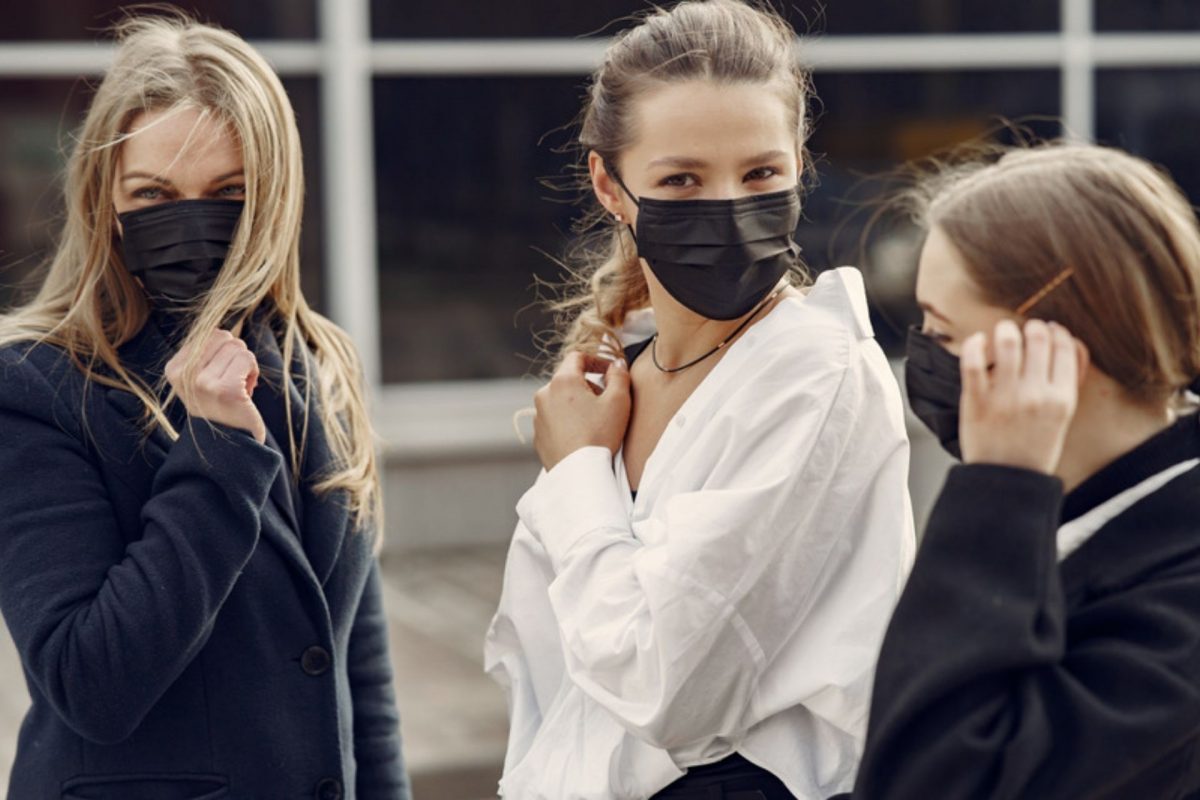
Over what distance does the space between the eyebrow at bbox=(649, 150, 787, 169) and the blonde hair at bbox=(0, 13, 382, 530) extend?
57 cm

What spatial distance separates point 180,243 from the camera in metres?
2.14

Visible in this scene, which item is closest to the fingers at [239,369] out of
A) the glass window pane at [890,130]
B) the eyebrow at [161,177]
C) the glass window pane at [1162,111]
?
the eyebrow at [161,177]

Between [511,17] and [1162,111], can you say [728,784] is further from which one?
[1162,111]

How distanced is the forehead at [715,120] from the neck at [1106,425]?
0.56 m

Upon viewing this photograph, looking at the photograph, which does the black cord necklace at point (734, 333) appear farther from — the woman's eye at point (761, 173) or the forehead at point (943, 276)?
the forehead at point (943, 276)

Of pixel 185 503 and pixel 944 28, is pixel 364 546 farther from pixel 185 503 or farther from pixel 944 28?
pixel 944 28

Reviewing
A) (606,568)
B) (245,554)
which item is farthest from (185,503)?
(606,568)

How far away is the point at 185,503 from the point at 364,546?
0.38 meters

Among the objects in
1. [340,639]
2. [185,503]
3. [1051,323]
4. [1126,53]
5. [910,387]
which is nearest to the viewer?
[1051,323]

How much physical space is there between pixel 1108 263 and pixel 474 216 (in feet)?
20.6

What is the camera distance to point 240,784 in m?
2.10

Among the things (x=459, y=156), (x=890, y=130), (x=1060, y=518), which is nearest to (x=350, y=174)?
(x=459, y=156)

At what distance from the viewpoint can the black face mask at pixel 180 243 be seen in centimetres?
214

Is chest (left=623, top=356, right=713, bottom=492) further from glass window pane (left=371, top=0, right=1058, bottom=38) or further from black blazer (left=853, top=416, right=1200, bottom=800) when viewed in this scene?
glass window pane (left=371, top=0, right=1058, bottom=38)
